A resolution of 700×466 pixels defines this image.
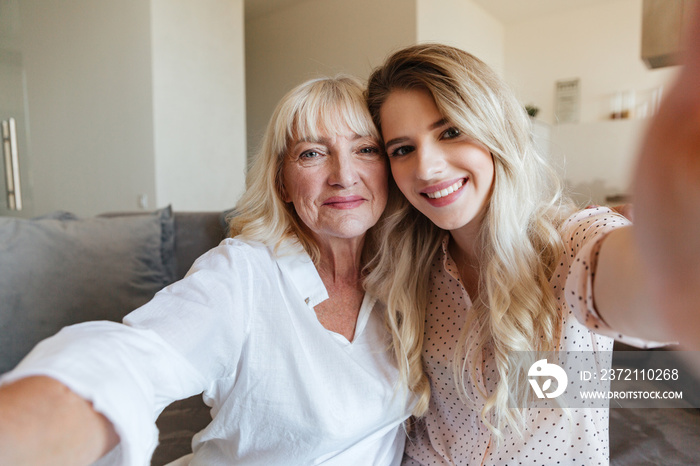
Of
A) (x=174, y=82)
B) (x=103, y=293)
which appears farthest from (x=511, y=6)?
(x=103, y=293)

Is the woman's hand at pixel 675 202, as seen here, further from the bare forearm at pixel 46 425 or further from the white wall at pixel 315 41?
the white wall at pixel 315 41

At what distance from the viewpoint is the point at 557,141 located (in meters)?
5.66

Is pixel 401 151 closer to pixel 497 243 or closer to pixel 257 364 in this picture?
pixel 497 243

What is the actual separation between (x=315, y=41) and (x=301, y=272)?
16.5 ft

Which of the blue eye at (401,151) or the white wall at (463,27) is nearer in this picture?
the blue eye at (401,151)

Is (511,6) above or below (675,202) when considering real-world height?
above

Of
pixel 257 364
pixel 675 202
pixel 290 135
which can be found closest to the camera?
pixel 675 202

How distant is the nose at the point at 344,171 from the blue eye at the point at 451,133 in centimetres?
22

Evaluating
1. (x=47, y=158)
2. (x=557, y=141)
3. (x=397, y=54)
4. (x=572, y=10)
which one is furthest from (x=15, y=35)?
(x=572, y=10)

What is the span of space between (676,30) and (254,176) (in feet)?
3.25

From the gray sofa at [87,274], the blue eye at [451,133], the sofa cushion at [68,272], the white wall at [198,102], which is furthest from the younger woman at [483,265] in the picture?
the white wall at [198,102]

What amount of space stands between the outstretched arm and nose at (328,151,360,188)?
70 centimetres

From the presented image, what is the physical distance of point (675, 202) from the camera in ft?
1.20

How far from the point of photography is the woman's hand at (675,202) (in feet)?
1.06
